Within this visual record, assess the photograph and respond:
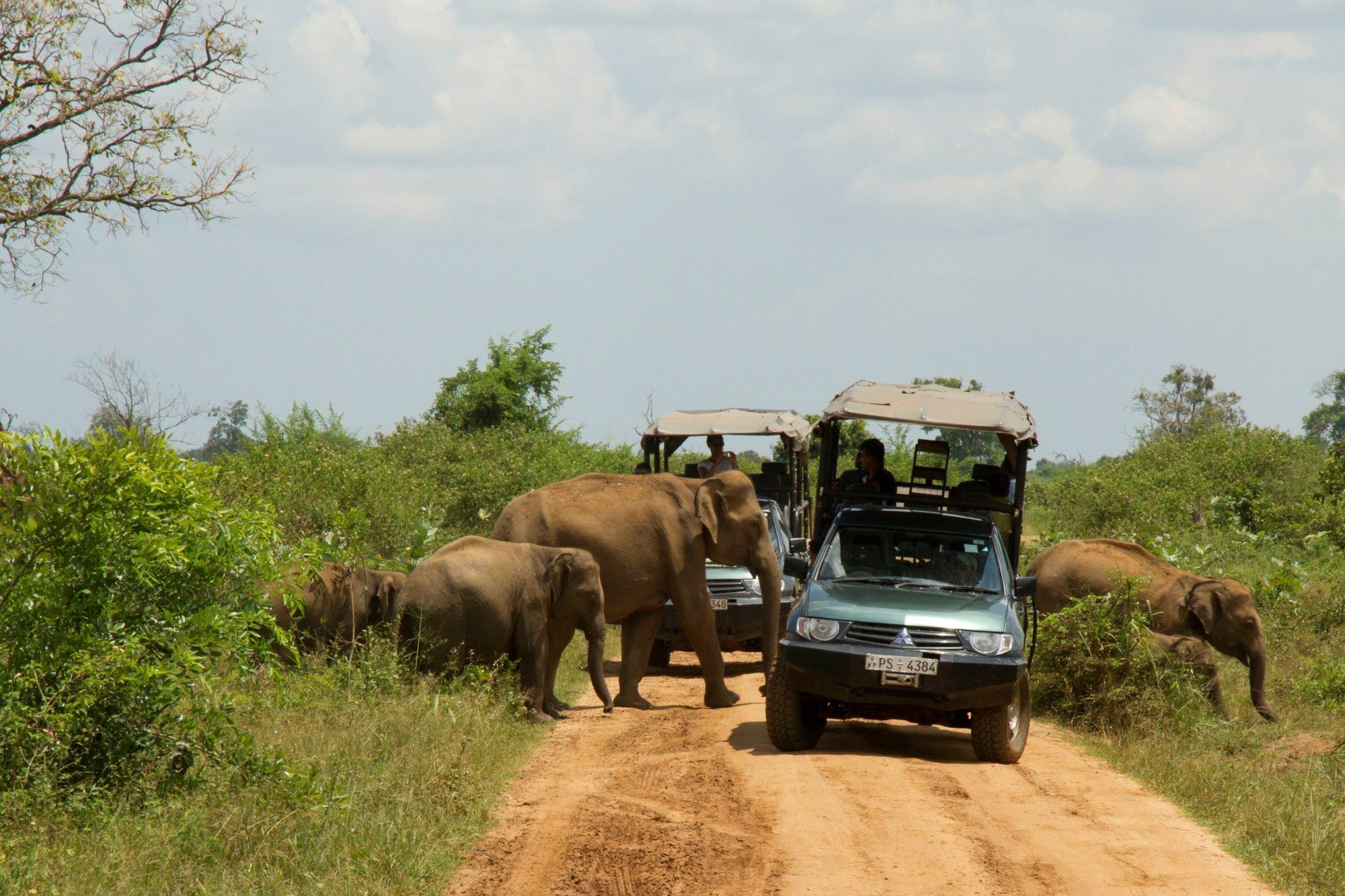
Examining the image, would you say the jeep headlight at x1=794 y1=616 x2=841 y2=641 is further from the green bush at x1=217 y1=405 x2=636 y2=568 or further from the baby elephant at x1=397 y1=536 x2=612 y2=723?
the green bush at x1=217 y1=405 x2=636 y2=568

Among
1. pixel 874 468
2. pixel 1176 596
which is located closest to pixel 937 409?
pixel 874 468

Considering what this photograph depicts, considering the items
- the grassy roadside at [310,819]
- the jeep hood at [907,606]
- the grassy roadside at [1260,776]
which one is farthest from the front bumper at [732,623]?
the grassy roadside at [310,819]

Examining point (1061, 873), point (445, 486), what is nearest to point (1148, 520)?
point (445, 486)

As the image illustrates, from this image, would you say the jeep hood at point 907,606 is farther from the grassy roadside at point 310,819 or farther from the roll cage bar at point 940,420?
the grassy roadside at point 310,819

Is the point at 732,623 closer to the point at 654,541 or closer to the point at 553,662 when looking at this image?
the point at 654,541

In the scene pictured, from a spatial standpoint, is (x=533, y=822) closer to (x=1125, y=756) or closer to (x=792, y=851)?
(x=792, y=851)

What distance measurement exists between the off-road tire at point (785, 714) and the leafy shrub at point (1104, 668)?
126 inches

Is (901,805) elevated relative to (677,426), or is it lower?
lower

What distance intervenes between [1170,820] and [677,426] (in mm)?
9273

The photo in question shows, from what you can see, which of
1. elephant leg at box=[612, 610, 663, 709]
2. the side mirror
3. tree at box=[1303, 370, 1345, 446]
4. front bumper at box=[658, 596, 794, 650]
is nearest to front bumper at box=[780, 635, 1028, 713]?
the side mirror

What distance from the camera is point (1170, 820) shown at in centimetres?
886

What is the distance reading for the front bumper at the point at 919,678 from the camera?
991 centimetres

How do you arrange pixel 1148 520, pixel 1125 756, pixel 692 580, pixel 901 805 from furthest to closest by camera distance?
pixel 1148 520 < pixel 692 580 < pixel 1125 756 < pixel 901 805

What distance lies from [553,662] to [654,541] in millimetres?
1610
